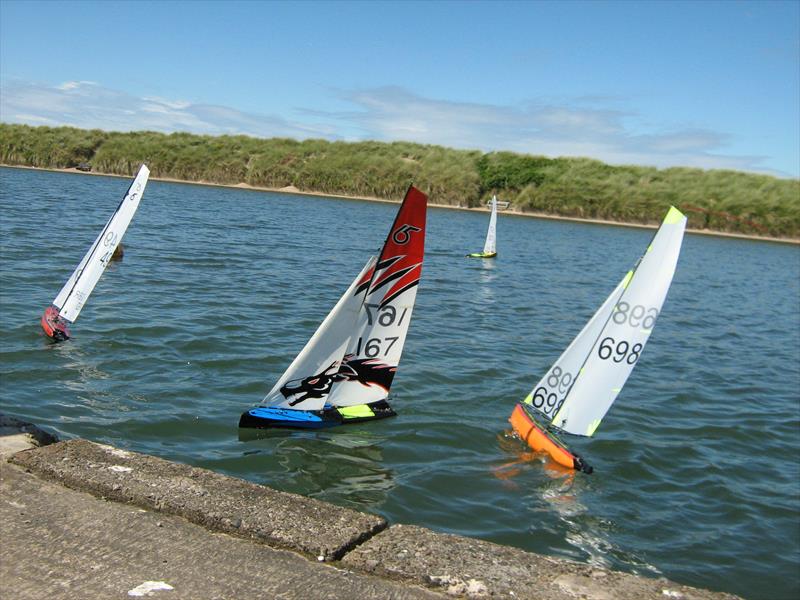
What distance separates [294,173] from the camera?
3189 inches

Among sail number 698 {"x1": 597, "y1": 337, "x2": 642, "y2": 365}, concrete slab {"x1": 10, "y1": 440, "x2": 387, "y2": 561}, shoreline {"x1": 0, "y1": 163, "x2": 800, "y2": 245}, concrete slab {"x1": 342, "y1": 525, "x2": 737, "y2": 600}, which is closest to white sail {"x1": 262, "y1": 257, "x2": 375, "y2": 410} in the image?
sail number 698 {"x1": 597, "y1": 337, "x2": 642, "y2": 365}

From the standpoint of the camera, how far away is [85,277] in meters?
13.5

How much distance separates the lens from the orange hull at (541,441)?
9.59 meters

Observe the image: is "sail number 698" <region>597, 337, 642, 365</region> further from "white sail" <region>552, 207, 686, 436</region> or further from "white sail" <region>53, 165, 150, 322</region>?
"white sail" <region>53, 165, 150, 322</region>

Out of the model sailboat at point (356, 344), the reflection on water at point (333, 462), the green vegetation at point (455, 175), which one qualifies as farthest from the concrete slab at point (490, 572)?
the green vegetation at point (455, 175)

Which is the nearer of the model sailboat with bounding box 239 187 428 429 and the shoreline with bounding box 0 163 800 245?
the model sailboat with bounding box 239 187 428 429

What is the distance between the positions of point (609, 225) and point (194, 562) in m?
72.5

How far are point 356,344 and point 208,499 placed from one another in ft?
18.5

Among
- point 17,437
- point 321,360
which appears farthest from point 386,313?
point 17,437

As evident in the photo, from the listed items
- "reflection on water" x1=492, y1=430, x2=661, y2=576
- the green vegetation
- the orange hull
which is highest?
the green vegetation

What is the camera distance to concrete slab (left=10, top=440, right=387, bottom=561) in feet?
14.0

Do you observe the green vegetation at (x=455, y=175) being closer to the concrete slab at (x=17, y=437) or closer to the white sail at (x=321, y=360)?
the white sail at (x=321, y=360)

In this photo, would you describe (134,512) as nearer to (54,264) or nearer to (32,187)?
(54,264)

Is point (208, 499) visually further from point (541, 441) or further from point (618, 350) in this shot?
point (618, 350)
